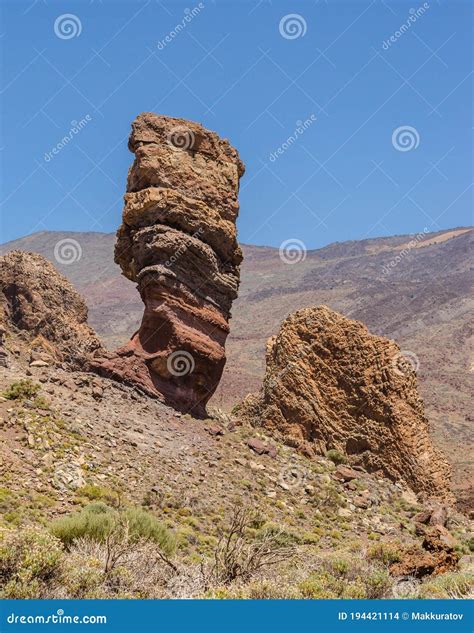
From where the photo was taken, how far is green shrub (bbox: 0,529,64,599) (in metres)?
7.86

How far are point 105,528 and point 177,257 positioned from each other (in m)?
12.1

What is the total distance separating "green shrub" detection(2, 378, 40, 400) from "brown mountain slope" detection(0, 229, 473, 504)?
714 inches

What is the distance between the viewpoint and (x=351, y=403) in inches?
977

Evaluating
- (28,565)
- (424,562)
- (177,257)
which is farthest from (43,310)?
(28,565)

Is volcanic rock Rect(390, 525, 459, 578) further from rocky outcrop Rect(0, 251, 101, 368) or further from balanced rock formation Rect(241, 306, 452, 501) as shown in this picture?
rocky outcrop Rect(0, 251, 101, 368)

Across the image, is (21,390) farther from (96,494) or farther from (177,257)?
(177,257)

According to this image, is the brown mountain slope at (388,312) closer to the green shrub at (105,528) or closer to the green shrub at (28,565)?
the green shrub at (105,528)

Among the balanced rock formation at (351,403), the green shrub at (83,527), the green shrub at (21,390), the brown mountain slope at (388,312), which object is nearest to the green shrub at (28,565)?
the green shrub at (83,527)

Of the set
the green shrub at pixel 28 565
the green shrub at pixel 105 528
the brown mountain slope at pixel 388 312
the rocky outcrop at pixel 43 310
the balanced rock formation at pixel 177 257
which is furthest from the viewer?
the brown mountain slope at pixel 388 312

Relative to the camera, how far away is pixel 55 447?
53.1 feet

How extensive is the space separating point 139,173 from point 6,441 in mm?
10538

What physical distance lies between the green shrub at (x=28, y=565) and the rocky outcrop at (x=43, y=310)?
1594 centimetres

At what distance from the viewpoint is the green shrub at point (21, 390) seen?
17922mm
